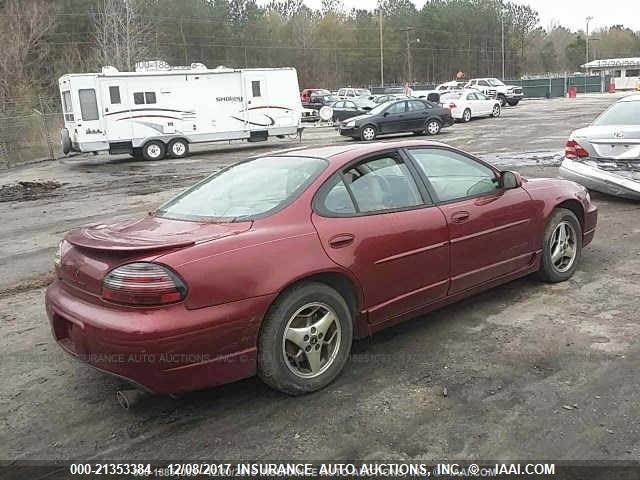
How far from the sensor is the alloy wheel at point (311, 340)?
3.61m

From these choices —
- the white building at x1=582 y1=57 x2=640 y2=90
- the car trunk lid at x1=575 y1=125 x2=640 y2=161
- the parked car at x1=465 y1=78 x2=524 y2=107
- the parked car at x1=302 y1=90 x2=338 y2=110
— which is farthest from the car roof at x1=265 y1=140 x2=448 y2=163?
the white building at x1=582 y1=57 x2=640 y2=90

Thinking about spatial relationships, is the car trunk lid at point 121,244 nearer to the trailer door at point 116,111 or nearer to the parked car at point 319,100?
the trailer door at point 116,111

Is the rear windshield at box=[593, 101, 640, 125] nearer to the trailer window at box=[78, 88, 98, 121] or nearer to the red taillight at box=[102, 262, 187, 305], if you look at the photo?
the red taillight at box=[102, 262, 187, 305]

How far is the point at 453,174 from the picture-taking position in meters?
4.78

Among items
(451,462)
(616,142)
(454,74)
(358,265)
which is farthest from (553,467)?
→ (454,74)

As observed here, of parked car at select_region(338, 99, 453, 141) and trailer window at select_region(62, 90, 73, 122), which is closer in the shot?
trailer window at select_region(62, 90, 73, 122)

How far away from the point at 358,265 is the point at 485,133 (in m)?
21.2

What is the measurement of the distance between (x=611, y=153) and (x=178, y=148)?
15.9 meters

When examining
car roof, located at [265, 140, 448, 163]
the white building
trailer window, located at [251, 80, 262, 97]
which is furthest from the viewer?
the white building

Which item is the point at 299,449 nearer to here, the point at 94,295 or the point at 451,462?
the point at 451,462

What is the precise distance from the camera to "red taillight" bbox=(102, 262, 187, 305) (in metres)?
3.18

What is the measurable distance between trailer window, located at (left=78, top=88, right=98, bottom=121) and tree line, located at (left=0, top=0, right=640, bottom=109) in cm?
815

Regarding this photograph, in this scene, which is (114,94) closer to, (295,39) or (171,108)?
(171,108)

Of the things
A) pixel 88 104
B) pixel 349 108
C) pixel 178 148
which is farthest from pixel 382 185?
pixel 349 108
